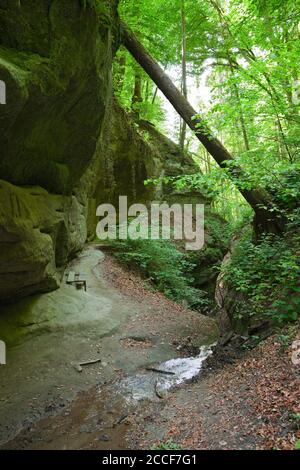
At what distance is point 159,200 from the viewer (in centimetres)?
2111

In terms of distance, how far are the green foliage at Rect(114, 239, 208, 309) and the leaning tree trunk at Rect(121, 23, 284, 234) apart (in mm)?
5393

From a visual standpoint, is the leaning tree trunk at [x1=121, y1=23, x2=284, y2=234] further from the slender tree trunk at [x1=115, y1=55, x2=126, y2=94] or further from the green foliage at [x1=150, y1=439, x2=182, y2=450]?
the green foliage at [x1=150, y1=439, x2=182, y2=450]

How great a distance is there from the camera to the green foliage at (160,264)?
14.2 meters

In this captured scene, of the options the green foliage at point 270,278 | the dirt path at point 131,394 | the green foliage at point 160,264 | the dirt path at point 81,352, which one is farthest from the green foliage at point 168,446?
the green foliage at point 160,264

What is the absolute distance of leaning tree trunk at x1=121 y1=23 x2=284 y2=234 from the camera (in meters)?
9.32

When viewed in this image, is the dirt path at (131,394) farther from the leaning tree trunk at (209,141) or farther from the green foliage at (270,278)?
the leaning tree trunk at (209,141)

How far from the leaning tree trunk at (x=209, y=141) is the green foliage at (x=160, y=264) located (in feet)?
17.7

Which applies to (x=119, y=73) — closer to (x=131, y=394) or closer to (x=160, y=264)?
(x=160, y=264)

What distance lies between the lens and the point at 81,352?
25.9 ft

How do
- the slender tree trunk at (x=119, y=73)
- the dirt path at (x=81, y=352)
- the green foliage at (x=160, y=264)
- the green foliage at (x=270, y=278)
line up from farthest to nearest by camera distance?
the slender tree trunk at (x=119, y=73) < the green foliage at (x=160, y=264) < the green foliage at (x=270, y=278) < the dirt path at (x=81, y=352)

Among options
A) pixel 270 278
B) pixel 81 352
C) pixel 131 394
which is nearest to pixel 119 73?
pixel 270 278

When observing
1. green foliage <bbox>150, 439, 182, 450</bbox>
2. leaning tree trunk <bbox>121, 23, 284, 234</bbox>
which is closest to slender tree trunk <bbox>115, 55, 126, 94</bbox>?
leaning tree trunk <bbox>121, 23, 284, 234</bbox>

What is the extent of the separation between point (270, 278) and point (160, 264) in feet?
24.6

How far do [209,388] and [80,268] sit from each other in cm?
779
